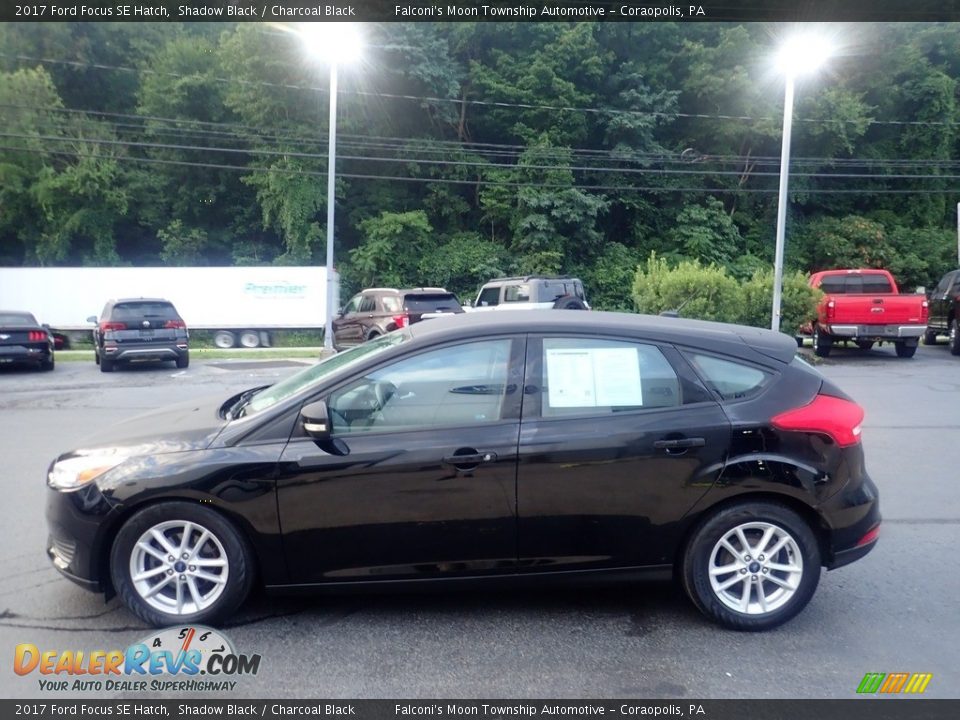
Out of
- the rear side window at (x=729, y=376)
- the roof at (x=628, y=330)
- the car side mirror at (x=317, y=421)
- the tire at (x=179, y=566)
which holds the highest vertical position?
the roof at (x=628, y=330)

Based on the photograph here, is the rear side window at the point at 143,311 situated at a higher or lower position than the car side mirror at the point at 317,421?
lower

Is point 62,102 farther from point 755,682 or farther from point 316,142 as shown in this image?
point 755,682

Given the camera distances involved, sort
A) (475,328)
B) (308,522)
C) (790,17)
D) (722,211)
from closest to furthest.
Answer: (308,522) < (475,328) < (790,17) < (722,211)

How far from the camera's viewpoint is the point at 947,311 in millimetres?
19344

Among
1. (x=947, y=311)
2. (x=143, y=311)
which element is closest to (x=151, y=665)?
(x=143, y=311)

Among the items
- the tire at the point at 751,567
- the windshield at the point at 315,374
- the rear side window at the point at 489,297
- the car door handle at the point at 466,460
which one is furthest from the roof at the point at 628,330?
the rear side window at the point at 489,297

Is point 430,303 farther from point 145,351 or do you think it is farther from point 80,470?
point 80,470

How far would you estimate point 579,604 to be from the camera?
4375 millimetres

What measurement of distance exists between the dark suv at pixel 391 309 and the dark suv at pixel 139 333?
166 inches

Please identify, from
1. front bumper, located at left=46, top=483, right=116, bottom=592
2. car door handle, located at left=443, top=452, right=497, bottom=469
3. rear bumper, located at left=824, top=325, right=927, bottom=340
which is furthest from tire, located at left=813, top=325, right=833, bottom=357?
front bumper, located at left=46, top=483, right=116, bottom=592

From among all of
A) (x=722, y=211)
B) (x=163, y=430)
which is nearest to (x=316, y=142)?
(x=722, y=211)

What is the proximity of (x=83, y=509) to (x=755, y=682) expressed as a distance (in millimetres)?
3297

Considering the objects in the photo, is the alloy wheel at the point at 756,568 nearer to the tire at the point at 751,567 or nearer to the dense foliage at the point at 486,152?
the tire at the point at 751,567
